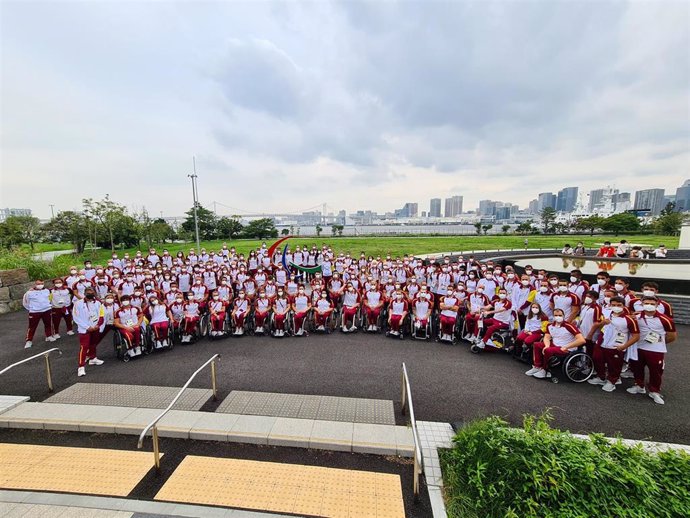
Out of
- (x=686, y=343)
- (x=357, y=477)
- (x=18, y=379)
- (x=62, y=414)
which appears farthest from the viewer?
(x=686, y=343)

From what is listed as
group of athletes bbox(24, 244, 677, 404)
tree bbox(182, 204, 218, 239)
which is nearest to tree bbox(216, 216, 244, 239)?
tree bbox(182, 204, 218, 239)

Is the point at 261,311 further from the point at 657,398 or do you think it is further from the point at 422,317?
the point at 657,398

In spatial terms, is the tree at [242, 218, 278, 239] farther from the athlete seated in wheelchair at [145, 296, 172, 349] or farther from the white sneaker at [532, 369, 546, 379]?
the white sneaker at [532, 369, 546, 379]

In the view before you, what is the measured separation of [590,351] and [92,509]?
29.9 feet

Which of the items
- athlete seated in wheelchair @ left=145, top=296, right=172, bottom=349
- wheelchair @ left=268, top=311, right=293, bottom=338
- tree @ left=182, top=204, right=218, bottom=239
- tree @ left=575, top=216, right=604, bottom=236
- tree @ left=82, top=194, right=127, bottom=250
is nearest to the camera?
athlete seated in wheelchair @ left=145, top=296, right=172, bottom=349

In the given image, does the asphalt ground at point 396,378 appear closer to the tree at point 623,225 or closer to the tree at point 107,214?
Answer: the tree at point 107,214

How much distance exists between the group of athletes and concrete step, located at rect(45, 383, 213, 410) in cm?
96

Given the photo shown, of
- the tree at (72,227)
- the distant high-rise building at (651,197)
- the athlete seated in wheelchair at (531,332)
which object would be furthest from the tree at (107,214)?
the distant high-rise building at (651,197)

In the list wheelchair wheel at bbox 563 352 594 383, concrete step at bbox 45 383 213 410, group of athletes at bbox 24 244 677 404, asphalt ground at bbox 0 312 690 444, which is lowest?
asphalt ground at bbox 0 312 690 444

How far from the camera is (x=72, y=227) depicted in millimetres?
28844

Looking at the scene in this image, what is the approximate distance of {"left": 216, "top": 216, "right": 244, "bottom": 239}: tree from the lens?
4912 centimetres

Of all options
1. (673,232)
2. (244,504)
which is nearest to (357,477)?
(244,504)

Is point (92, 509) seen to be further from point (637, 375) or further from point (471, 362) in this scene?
point (637, 375)

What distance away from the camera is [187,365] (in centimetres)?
771
